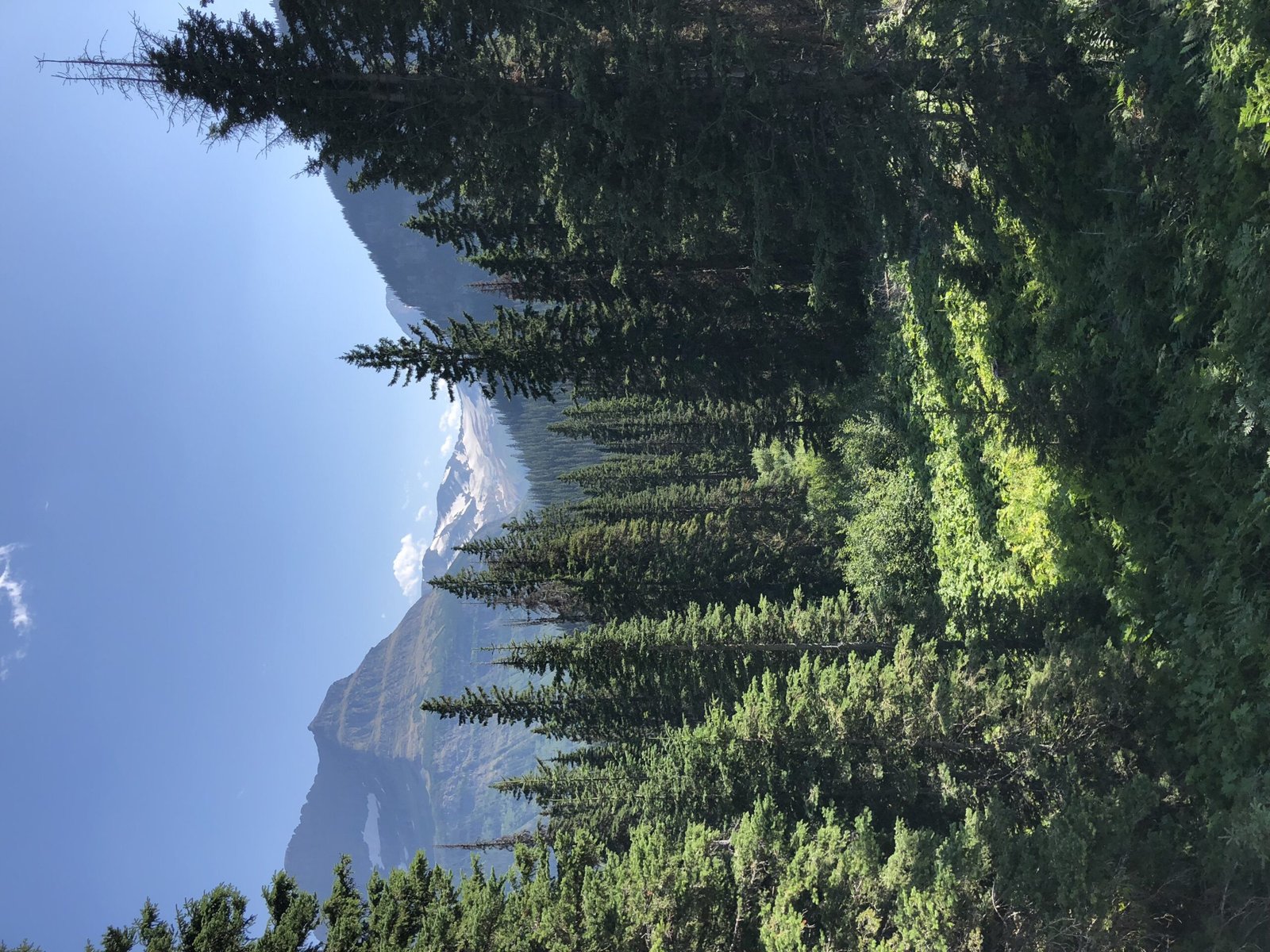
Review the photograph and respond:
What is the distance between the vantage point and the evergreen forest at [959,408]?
11.8 metres

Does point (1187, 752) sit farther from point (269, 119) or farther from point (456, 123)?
point (269, 119)

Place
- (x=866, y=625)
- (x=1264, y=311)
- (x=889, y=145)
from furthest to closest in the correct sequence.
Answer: (x=866, y=625) → (x=889, y=145) → (x=1264, y=311)

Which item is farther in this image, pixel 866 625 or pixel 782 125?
pixel 866 625

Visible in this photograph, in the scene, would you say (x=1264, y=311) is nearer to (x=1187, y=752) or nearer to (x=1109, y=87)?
(x=1109, y=87)

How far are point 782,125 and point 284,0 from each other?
29.9ft

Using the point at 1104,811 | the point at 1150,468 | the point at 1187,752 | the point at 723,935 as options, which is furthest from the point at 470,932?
the point at 1150,468

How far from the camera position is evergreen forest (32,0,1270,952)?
11.8m

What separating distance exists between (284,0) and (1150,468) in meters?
17.1

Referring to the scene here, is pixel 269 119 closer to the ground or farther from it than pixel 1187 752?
farther from it

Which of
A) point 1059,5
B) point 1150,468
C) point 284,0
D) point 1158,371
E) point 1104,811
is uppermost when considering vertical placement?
point 284,0

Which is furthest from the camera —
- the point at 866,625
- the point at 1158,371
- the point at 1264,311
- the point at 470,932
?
the point at 866,625

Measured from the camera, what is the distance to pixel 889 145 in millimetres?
14109

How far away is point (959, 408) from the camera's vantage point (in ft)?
66.8

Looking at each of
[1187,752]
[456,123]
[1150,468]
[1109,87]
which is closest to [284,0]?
[456,123]
